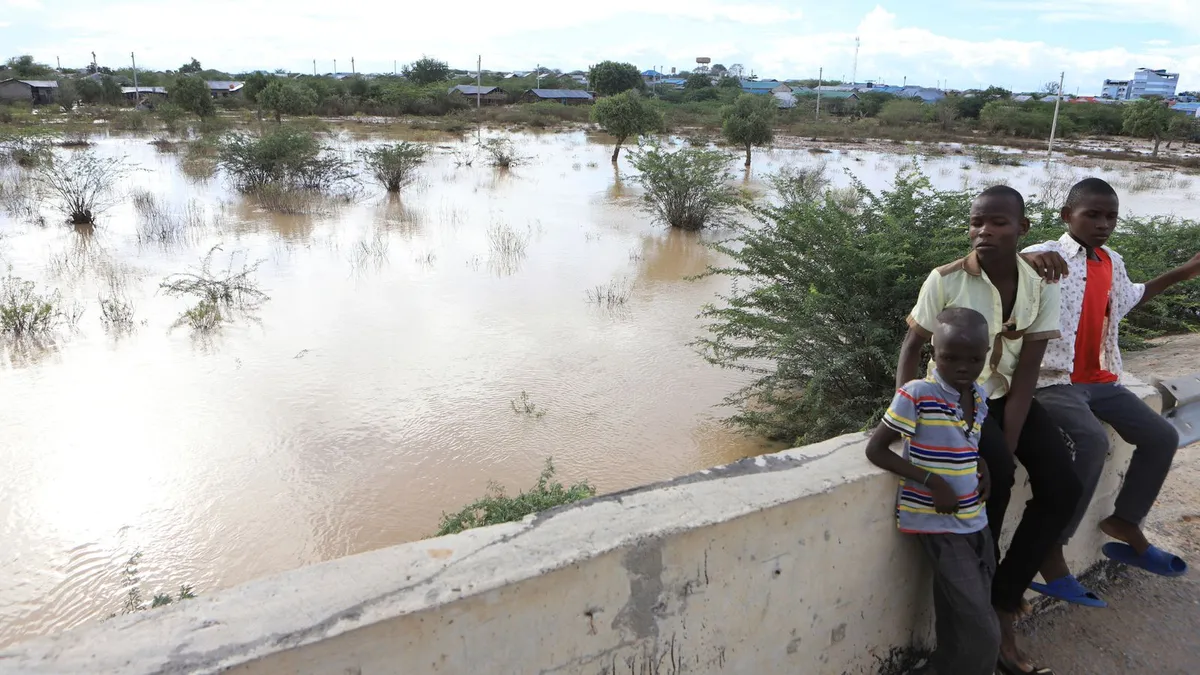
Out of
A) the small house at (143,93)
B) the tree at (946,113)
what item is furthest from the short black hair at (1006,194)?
the small house at (143,93)

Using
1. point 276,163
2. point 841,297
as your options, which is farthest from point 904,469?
point 276,163

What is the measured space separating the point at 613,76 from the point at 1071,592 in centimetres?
6734

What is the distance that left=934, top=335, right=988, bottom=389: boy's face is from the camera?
6.57ft

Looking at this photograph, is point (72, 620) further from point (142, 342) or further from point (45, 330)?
point (45, 330)

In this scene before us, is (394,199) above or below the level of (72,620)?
above

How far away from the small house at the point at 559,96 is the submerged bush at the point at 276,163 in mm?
50604

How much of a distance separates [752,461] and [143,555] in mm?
4443

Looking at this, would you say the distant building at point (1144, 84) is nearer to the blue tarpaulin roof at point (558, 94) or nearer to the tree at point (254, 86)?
the blue tarpaulin roof at point (558, 94)

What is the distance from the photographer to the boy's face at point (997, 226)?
90.9 inches

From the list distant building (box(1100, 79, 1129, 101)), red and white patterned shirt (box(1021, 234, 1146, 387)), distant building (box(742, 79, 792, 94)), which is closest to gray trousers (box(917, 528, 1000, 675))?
red and white patterned shirt (box(1021, 234, 1146, 387))

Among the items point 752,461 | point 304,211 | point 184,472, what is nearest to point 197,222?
point 304,211

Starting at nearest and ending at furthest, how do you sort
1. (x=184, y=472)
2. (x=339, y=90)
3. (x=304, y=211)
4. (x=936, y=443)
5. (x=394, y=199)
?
(x=936, y=443), (x=184, y=472), (x=304, y=211), (x=394, y=199), (x=339, y=90)

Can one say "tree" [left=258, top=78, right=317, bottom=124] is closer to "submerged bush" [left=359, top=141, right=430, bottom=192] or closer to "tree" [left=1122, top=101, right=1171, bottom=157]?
"submerged bush" [left=359, top=141, right=430, bottom=192]

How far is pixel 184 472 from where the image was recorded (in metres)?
5.76
